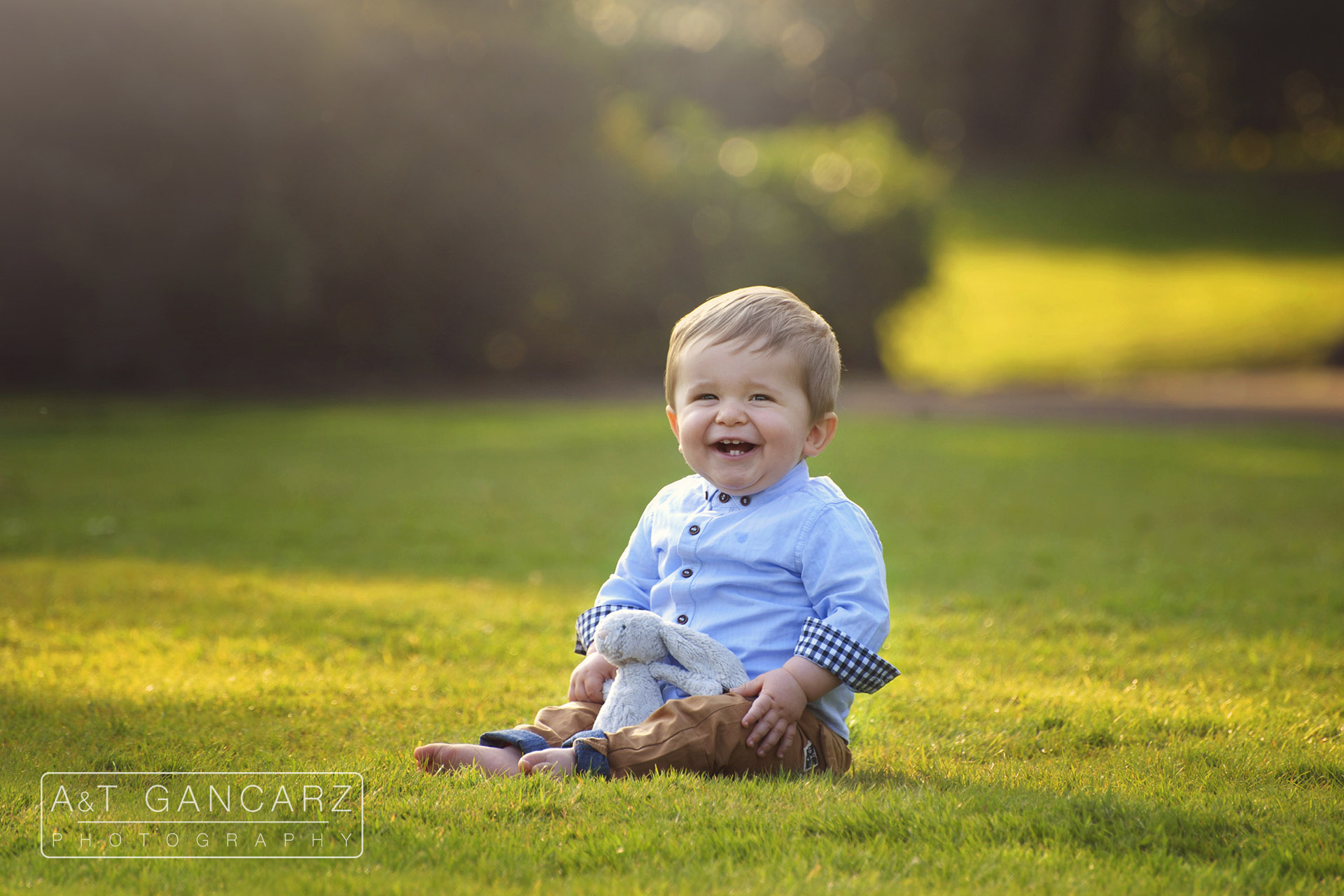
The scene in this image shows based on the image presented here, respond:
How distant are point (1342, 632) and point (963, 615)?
148cm

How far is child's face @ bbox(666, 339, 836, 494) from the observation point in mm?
3133

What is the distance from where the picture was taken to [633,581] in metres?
3.46

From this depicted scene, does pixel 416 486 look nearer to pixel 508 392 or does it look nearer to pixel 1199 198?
pixel 508 392

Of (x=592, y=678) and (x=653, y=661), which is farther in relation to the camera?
(x=592, y=678)

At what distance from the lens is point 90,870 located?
2445 mm

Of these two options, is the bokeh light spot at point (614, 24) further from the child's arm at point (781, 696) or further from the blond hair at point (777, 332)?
the child's arm at point (781, 696)

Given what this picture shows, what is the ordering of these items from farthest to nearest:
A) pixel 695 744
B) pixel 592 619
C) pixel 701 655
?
pixel 592 619 → pixel 701 655 → pixel 695 744

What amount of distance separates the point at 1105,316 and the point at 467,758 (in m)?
23.9

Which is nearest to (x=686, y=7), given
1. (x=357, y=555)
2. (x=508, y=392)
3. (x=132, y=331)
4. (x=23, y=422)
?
(x=508, y=392)

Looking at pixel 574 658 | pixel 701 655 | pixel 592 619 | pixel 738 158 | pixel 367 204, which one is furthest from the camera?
pixel 738 158

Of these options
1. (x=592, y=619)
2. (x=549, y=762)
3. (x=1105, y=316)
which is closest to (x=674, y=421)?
(x=592, y=619)

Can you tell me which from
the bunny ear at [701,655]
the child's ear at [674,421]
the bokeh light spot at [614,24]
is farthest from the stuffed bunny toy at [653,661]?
the bokeh light spot at [614,24]

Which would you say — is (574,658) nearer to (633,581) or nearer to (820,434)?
(633,581)

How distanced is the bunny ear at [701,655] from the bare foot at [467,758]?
1.51ft
